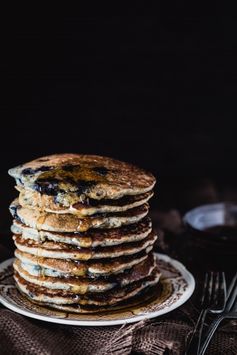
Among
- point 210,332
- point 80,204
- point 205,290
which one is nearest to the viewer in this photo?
point 210,332

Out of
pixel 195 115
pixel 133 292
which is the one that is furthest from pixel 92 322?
pixel 195 115

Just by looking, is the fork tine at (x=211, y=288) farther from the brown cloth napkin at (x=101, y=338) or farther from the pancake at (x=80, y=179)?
the pancake at (x=80, y=179)

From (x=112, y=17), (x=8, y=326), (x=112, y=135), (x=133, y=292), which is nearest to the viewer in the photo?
(x=8, y=326)

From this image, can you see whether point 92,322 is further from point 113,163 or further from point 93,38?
point 93,38

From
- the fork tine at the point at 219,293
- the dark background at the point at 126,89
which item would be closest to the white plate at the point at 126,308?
the fork tine at the point at 219,293

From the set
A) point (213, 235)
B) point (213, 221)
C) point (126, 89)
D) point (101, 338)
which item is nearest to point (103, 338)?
point (101, 338)

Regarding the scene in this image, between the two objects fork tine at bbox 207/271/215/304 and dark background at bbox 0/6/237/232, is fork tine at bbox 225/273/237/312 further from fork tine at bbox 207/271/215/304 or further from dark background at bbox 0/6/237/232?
dark background at bbox 0/6/237/232

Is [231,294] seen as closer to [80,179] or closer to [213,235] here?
[213,235]
